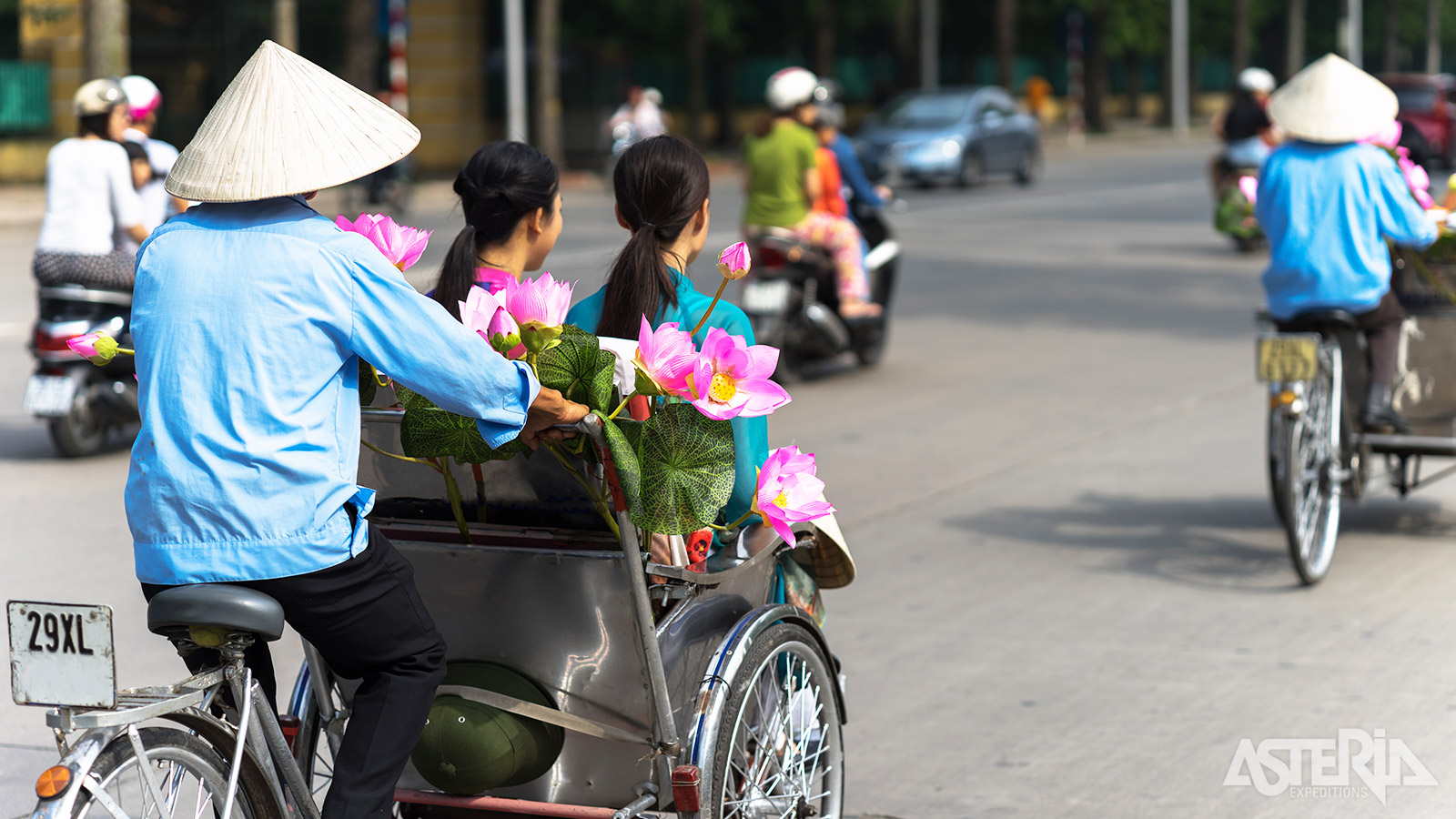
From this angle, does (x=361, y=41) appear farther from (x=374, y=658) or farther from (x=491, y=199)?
(x=374, y=658)

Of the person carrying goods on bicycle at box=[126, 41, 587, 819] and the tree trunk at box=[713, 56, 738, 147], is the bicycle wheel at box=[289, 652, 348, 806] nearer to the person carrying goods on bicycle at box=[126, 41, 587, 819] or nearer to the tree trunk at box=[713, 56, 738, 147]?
the person carrying goods on bicycle at box=[126, 41, 587, 819]

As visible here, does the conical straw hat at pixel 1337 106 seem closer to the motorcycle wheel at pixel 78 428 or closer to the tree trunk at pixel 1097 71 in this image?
the motorcycle wheel at pixel 78 428

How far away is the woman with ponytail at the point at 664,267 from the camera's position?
3.41 m

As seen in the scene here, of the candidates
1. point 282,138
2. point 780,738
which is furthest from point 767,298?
point 282,138

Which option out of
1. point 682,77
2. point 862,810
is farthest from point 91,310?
point 682,77

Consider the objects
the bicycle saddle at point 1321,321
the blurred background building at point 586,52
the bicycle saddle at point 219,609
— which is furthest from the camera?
the blurred background building at point 586,52

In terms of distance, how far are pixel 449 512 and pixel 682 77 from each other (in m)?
37.9

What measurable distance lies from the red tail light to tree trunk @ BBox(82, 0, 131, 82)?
463 inches

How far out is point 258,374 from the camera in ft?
8.78

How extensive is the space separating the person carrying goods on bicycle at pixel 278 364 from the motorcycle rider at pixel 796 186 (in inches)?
307

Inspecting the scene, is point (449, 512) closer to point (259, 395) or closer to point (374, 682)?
point (374, 682)

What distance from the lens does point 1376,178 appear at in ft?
20.2

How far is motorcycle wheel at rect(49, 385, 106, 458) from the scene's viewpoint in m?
8.37
